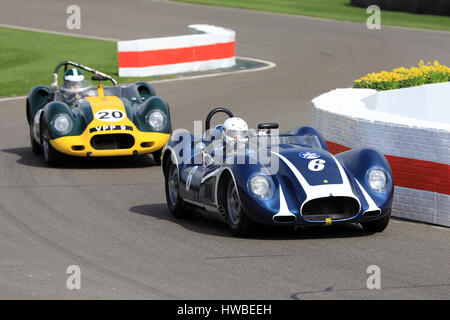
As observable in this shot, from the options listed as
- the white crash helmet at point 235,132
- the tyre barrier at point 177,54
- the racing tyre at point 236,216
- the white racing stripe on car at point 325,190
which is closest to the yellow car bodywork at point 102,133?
the white crash helmet at point 235,132

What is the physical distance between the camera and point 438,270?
8.21 m

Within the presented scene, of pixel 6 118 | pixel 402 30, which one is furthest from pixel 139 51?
pixel 402 30

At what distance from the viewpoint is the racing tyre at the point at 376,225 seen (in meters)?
9.58

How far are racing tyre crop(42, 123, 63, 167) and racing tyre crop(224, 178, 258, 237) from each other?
503cm

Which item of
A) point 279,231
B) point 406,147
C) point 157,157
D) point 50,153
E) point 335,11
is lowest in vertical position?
point 335,11

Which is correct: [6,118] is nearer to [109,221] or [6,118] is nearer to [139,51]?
[139,51]

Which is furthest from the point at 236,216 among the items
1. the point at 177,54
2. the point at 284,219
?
the point at 177,54

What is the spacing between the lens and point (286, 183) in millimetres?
9336

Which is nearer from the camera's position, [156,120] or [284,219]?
[284,219]

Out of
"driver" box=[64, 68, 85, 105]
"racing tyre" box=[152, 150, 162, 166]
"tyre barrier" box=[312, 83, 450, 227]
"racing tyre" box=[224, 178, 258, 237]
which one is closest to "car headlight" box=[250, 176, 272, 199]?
"racing tyre" box=[224, 178, 258, 237]

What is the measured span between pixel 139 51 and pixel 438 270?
1697 centimetres

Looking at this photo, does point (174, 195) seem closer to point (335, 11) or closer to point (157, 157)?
point (157, 157)

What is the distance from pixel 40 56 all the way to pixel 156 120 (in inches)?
575

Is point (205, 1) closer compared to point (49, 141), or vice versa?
point (49, 141)
